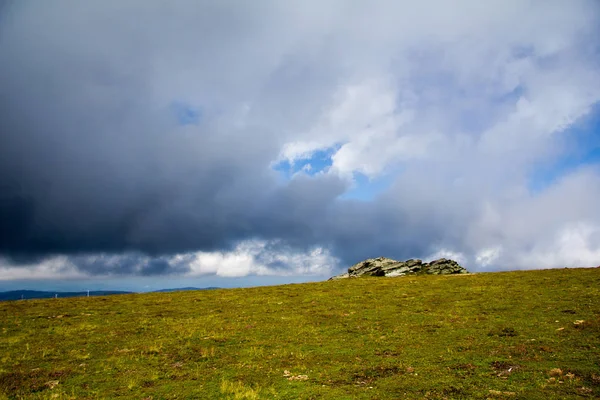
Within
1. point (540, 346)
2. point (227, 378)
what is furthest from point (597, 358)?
point (227, 378)

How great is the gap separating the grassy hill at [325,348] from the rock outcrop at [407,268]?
49.4 m

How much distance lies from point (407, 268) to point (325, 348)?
81.6 m

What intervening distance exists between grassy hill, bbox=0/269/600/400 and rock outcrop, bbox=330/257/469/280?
4938cm

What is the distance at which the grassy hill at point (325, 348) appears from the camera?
20.3m

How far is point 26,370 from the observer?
26.3 metres

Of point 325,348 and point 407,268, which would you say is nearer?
point 325,348

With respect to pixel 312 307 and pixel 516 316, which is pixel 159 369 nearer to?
pixel 312 307

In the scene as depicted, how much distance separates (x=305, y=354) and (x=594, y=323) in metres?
25.0

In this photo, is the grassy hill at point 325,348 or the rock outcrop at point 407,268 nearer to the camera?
the grassy hill at point 325,348

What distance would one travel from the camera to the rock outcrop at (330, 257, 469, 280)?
101625 millimetres

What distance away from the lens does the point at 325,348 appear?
29141mm

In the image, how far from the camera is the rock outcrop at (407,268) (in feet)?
333

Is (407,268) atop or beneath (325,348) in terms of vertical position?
atop

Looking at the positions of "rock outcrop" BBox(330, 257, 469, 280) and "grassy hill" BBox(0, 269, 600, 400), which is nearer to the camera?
"grassy hill" BBox(0, 269, 600, 400)
